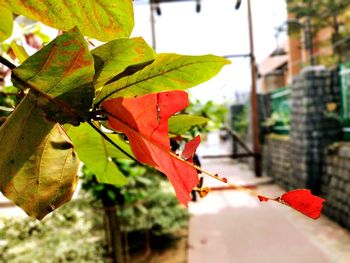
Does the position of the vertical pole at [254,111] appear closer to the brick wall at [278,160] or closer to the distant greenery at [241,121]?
the brick wall at [278,160]

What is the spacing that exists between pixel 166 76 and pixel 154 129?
0.16ft

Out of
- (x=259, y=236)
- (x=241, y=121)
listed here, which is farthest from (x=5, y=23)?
(x=241, y=121)

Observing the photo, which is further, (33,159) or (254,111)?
(254,111)

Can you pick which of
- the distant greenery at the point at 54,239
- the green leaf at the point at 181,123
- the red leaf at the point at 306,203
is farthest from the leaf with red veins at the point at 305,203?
the distant greenery at the point at 54,239

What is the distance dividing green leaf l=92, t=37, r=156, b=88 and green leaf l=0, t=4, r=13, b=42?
0.26 feet

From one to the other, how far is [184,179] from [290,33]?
13328mm

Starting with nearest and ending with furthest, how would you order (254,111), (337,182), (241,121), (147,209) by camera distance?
(147,209), (337,182), (254,111), (241,121)

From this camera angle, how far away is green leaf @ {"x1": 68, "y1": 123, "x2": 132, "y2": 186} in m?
0.32

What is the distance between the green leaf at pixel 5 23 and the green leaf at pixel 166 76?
9 cm

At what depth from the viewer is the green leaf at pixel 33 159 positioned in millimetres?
199

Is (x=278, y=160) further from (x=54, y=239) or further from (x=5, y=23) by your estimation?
(x=5, y=23)

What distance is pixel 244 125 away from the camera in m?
10.3

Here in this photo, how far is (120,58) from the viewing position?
0.22m

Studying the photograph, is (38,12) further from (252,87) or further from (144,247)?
(252,87)
